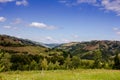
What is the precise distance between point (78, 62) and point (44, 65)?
27.6m

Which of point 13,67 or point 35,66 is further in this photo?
point 13,67

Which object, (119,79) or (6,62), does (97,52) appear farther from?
(119,79)

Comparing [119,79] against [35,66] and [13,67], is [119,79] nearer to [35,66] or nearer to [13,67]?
[35,66]

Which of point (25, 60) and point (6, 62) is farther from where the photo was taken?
point (25, 60)

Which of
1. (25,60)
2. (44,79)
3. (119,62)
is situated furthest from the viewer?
(25,60)

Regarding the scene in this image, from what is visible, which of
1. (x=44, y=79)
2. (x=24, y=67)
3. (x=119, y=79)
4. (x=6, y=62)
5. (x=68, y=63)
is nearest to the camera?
(x=44, y=79)

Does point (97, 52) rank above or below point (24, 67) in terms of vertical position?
above

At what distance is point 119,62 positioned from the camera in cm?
9538

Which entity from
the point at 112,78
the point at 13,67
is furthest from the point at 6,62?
the point at 112,78

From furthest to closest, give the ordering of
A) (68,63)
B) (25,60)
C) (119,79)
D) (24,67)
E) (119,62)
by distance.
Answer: (25,60)
(68,63)
(24,67)
(119,62)
(119,79)

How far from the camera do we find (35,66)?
160 metres

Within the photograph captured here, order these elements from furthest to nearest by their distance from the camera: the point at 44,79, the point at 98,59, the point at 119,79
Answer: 1. the point at 98,59
2. the point at 119,79
3. the point at 44,79

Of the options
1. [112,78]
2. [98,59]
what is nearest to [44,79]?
[112,78]

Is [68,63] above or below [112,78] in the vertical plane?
below
